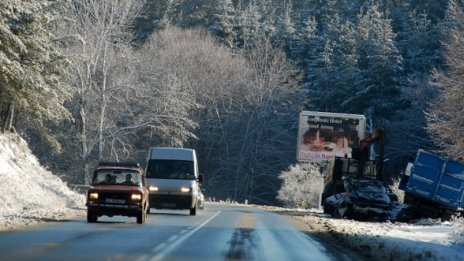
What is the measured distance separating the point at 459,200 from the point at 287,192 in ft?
129

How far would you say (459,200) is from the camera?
35.7m

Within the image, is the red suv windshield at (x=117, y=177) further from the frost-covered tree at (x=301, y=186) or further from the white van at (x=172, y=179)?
the frost-covered tree at (x=301, y=186)

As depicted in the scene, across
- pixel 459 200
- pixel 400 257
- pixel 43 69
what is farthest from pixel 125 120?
pixel 400 257

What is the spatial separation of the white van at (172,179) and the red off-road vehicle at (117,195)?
7.47 m

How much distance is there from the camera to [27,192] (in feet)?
113

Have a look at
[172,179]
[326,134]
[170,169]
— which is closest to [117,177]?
[172,179]

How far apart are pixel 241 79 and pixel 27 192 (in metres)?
47.4

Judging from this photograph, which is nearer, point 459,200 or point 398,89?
point 459,200

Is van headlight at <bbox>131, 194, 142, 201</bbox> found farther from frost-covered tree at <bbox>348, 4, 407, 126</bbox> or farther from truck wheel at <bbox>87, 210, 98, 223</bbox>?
frost-covered tree at <bbox>348, 4, 407, 126</bbox>

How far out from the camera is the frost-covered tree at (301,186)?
7269cm

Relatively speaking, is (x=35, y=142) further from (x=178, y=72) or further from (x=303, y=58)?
(x=303, y=58)

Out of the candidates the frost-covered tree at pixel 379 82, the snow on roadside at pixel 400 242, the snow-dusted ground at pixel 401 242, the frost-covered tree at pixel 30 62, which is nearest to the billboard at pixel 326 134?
the frost-covered tree at pixel 379 82

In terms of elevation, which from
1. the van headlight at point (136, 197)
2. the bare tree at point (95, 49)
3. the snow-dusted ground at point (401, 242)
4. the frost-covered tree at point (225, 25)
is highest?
the frost-covered tree at point (225, 25)

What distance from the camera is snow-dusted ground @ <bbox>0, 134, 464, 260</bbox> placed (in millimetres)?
18781
